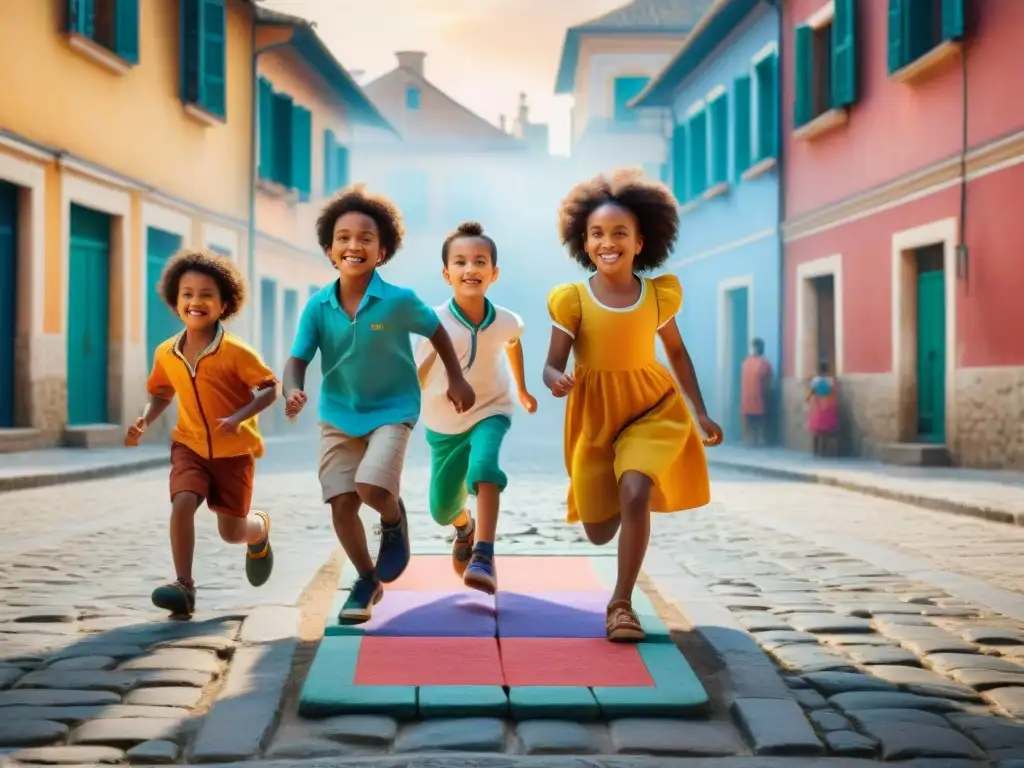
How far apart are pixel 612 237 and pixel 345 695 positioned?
2128mm

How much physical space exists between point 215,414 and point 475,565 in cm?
119

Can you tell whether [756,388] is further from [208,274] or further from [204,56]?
[208,274]

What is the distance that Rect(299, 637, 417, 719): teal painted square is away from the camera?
416 cm

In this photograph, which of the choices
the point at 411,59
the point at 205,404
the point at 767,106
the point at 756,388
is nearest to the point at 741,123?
the point at 767,106

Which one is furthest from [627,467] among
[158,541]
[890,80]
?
[890,80]

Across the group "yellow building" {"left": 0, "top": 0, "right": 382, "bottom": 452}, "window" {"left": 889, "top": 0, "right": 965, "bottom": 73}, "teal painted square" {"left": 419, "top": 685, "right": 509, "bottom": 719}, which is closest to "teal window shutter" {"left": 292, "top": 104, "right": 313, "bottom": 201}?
"yellow building" {"left": 0, "top": 0, "right": 382, "bottom": 452}

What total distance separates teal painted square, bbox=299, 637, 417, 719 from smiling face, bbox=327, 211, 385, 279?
1.58m

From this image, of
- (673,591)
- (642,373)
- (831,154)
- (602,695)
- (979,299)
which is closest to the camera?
(602,695)

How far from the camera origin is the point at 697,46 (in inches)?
1053

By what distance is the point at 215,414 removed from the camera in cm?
582

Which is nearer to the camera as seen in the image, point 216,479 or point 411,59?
point 216,479

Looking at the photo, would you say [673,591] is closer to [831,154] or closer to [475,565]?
[475,565]

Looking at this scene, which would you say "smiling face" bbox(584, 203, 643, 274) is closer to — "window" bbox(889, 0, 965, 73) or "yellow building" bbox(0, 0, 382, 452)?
"yellow building" bbox(0, 0, 382, 452)

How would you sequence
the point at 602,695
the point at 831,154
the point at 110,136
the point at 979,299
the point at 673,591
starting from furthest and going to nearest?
the point at 831,154 → the point at 110,136 → the point at 979,299 → the point at 673,591 → the point at 602,695
